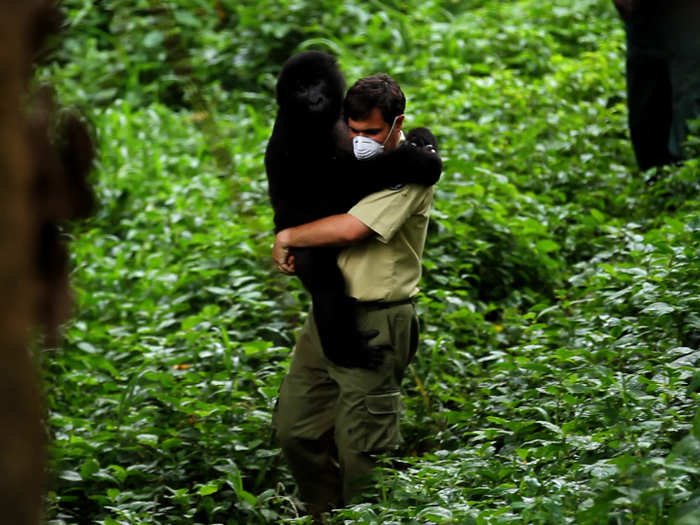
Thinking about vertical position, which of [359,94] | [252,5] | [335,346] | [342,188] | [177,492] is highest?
[252,5]

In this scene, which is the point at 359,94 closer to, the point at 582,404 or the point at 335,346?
the point at 335,346

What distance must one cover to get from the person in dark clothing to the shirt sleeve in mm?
3222

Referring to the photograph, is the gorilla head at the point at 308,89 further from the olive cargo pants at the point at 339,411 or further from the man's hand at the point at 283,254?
the olive cargo pants at the point at 339,411

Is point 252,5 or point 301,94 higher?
point 252,5

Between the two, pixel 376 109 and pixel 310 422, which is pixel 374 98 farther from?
pixel 310 422

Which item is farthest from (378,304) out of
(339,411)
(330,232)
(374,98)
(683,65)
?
(683,65)

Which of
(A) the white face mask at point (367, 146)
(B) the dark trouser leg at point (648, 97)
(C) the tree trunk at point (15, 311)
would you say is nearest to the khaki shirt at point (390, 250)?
(A) the white face mask at point (367, 146)

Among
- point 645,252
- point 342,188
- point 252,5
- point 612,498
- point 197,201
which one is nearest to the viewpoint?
point 612,498

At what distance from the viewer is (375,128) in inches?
146

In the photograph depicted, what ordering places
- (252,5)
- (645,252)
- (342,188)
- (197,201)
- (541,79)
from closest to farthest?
(342,188), (645,252), (197,201), (541,79), (252,5)

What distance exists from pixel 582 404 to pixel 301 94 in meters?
1.57

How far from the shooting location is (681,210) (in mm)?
5586

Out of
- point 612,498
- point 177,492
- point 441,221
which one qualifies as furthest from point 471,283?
point 612,498

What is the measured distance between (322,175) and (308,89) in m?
0.34
